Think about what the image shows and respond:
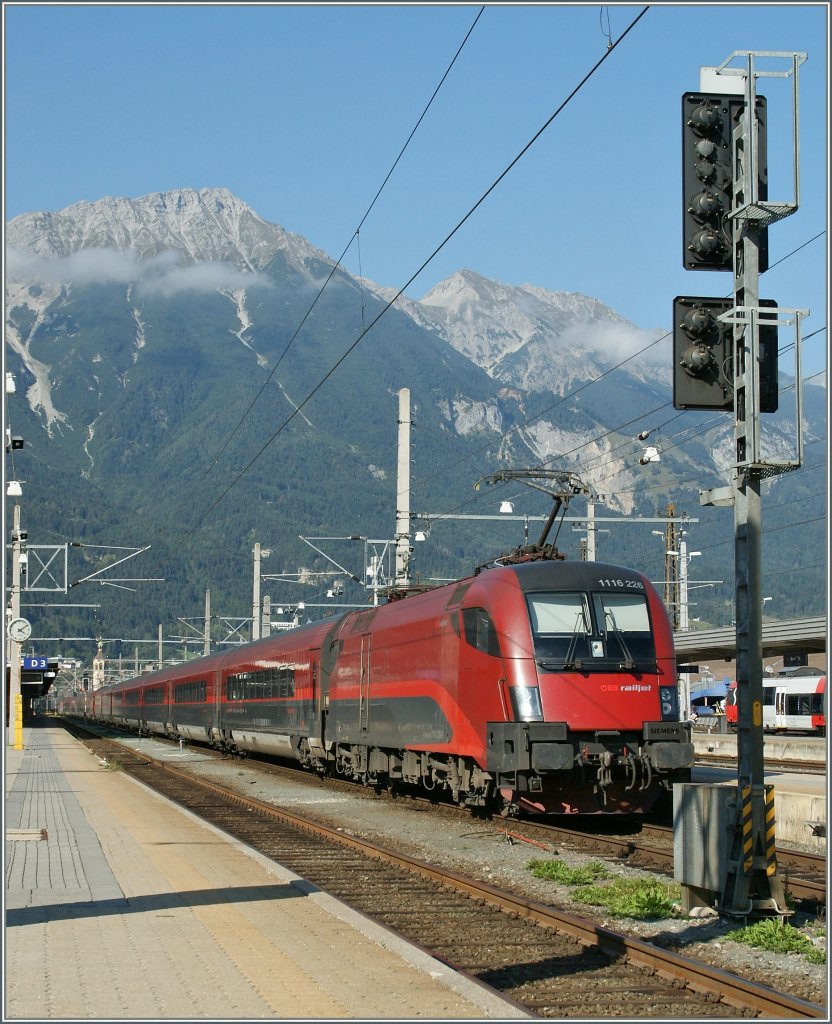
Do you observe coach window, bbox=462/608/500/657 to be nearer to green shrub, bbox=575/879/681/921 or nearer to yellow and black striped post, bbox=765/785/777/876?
green shrub, bbox=575/879/681/921

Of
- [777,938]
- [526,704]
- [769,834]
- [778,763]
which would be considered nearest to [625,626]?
[526,704]

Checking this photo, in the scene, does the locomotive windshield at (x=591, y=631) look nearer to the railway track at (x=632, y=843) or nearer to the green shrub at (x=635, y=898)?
the railway track at (x=632, y=843)

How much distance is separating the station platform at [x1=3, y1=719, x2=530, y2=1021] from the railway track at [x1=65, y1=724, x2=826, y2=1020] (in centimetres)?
52

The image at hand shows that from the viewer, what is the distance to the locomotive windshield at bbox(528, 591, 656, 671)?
17.0 m

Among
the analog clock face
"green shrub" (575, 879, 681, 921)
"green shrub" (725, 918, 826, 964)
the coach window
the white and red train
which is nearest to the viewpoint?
"green shrub" (725, 918, 826, 964)

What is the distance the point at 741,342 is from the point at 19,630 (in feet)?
76.5

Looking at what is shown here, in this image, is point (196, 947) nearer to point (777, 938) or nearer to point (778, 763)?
point (777, 938)

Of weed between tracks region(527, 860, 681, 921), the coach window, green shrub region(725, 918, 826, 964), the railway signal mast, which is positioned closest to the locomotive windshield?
the coach window

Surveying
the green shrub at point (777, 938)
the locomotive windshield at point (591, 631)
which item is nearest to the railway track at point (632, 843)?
the green shrub at point (777, 938)

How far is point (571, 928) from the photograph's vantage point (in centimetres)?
1021

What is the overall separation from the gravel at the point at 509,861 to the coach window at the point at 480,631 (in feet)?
7.84

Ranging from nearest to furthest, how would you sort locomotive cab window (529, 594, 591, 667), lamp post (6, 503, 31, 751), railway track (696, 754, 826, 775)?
1. locomotive cab window (529, 594, 591, 667)
2. railway track (696, 754, 826, 775)
3. lamp post (6, 503, 31, 751)

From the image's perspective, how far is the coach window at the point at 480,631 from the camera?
1742 centimetres

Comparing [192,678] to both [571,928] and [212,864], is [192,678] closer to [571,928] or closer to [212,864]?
[212,864]
